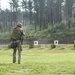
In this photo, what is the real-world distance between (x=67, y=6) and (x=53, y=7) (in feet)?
23.6

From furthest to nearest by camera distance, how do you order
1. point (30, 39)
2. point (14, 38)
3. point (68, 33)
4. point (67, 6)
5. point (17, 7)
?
1. point (17, 7)
2. point (67, 6)
3. point (68, 33)
4. point (30, 39)
5. point (14, 38)

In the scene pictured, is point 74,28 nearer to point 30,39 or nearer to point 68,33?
point 68,33

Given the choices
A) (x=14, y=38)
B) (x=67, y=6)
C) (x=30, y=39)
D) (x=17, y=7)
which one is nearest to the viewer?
(x=14, y=38)

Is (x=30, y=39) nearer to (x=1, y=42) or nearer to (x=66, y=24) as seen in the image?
(x=1, y=42)

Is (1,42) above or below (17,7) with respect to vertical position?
below

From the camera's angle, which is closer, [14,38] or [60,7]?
[14,38]

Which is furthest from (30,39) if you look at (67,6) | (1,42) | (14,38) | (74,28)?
(14,38)

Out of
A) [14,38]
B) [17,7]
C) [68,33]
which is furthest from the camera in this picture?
[17,7]

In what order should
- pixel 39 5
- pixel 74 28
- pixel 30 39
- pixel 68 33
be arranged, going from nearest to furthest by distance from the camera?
pixel 30 39 → pixel 68 33 → pixel 74 28 → pixel 39 5

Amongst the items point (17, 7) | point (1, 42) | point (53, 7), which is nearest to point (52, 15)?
point (53, 7)

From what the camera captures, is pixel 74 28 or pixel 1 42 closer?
pixel 1 42

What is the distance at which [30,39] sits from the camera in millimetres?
71562

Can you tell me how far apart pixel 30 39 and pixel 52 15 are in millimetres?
42114

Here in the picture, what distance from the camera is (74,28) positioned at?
276 ft
